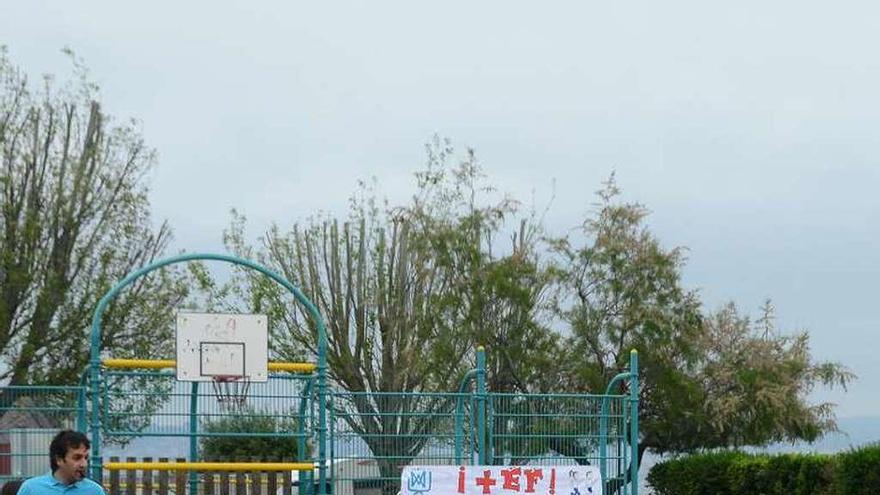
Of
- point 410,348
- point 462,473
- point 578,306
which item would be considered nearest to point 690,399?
point 578,306

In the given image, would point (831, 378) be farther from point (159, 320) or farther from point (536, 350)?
point (159, 320)

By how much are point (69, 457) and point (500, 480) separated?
453 inches

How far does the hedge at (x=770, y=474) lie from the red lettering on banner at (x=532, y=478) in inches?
158

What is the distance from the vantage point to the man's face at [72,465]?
8.85 meters

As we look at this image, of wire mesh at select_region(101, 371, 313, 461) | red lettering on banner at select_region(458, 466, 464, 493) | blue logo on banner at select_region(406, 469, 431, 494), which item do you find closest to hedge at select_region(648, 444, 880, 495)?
red lettering on banner at select_region(458, 466, 464, 493)

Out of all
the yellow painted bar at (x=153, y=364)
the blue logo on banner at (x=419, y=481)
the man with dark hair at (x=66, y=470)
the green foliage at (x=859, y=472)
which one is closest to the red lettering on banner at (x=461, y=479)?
the blue logo on banner at (x=419, y=481)

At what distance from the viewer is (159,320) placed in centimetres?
2858

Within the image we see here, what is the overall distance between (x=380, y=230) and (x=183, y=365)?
526 inches

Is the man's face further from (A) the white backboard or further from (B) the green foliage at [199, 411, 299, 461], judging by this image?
(B) the green foliage at [199, 411, 299, 461]

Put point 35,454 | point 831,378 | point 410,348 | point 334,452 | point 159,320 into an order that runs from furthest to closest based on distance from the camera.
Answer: point 831,378
point 410,348
point 159,320
point 334,452
point 35,454

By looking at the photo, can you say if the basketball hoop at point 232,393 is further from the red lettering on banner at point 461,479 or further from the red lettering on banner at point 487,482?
the red lettering on banner at point 487,482

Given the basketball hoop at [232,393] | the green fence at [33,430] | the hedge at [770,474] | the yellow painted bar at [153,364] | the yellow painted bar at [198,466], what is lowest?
the hedge at [770,474]

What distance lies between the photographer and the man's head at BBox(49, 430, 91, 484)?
29.0 feet

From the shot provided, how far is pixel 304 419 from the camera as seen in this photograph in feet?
65.0
